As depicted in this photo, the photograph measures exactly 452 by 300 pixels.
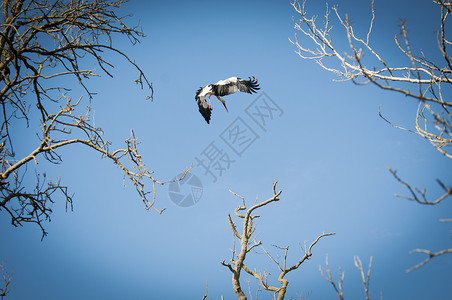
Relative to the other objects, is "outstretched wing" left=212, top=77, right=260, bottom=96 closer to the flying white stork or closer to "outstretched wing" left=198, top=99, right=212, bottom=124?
the flying white stork

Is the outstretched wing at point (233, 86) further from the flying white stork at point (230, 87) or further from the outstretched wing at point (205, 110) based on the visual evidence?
the outstretched wing at point (205, 110)

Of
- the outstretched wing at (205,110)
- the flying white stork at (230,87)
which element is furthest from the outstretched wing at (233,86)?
the outstretched wing at (205,110)

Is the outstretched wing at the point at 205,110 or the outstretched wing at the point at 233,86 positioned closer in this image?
the outstretched wing at the point at 233,86

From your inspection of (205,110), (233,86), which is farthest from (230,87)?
(205,110)

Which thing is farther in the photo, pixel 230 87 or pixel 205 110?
pixel 205 110

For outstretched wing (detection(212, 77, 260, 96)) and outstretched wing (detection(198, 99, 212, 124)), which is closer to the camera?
outstretched wing (detection(212, 77, 260, 96))

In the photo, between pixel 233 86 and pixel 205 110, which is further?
pixel 205 110

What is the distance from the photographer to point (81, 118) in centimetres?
254

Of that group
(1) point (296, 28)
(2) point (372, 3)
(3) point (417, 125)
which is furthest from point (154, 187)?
(2) point (372, 3)

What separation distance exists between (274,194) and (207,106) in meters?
3.91

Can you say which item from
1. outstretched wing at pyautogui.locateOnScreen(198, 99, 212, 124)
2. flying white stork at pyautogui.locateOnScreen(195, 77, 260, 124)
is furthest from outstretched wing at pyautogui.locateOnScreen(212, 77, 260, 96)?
outstretched wing at pyautogui.locateOnScreen(198, 99, 212, 124)

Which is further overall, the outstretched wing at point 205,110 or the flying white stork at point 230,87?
the outstretched wing at point 205,110

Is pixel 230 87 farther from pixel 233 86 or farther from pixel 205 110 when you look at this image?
pixel 205 110

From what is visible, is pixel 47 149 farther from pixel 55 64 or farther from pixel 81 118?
pixel 55 64
